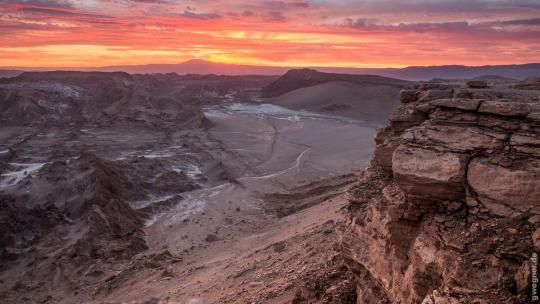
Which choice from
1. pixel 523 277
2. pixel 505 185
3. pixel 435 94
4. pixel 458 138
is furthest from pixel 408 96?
pixel 523 277

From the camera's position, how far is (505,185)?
4.13m

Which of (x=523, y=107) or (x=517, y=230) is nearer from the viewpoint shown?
(x=517, y=230)

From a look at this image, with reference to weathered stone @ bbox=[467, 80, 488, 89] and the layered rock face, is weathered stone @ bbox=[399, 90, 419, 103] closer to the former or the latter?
the layered rock face

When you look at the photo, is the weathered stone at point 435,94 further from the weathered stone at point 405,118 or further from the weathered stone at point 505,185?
the weathered stone at point 505,185

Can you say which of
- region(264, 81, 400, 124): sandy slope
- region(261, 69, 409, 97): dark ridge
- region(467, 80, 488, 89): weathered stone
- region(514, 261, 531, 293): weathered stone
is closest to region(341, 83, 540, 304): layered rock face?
region(514, 261, 531, 293): weathered stone

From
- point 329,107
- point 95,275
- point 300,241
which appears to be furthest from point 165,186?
point 329,107

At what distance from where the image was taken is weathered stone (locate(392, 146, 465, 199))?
447cm

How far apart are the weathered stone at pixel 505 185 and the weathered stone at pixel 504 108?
488 mm

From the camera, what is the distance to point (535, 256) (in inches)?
149

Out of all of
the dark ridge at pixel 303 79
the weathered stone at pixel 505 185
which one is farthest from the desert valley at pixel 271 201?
the dark ridge at pixel 303 79

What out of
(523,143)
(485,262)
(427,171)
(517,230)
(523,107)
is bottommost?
(485,262)

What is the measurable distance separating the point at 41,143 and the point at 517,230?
31394 mm

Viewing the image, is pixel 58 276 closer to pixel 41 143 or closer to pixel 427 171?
pixel 427 171

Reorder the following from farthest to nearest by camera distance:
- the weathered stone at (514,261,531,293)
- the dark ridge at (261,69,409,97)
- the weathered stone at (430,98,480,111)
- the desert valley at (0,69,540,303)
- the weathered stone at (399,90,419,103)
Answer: the dark ridge at (261,69,409,97)
the weathered stone at (399,90,419,103)
the weathered stone at (430,98,480,111)
the desert valley at (0,69,540,303)
the weathered stone at (514,261,531,293)
